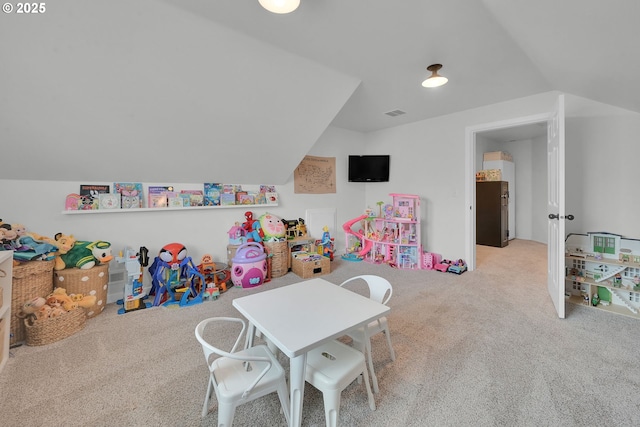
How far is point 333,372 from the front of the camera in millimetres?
1221

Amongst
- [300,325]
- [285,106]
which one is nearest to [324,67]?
[285,106]

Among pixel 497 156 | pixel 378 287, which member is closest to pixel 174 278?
pixel 378 287

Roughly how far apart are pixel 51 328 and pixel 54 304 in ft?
0.83

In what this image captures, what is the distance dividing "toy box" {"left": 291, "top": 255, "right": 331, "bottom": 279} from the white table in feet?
5.89

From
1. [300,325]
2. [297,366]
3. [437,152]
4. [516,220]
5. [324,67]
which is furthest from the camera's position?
[516,220]

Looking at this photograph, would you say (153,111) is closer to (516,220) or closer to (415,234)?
(415,234)

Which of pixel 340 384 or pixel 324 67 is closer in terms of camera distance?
pixel 340 384

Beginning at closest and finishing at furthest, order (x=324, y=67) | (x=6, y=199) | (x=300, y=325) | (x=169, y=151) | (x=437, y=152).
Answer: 1. (x=300, y=325)
2. (x=6, y=199)
3. (x=324, y=67)
4. (x=169, y=151)
5. (x=437, y=152)

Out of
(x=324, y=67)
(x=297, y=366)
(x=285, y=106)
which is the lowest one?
(x=297, y=366)

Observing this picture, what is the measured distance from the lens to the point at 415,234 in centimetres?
412

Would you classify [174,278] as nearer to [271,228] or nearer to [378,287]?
[271,228]

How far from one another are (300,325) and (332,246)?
3.12m

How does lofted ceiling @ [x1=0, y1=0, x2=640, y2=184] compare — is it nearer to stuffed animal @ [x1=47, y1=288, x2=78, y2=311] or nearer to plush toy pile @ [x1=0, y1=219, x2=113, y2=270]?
plush toy pile @ [x1=0, y1=219, x2=113, y2=270]

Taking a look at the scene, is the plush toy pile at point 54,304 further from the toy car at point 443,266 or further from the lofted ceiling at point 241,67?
the toy car at point 443,266
